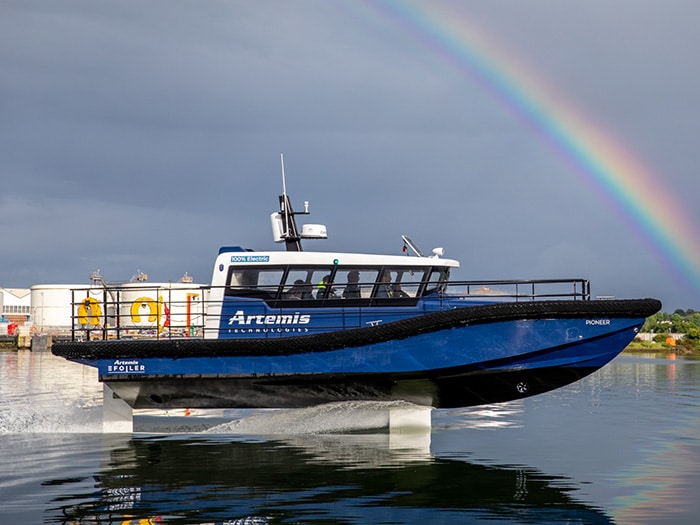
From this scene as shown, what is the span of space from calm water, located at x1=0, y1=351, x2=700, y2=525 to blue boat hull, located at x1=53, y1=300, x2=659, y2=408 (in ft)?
2.50

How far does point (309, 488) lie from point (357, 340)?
294 cm

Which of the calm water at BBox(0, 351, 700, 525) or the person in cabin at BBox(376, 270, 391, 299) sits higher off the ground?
the person in cabin at BBox(376, 270, 391, 299)

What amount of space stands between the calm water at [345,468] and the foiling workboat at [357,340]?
801 mm

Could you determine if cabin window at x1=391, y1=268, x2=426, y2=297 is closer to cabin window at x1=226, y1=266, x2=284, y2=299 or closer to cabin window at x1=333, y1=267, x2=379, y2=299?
cabin window at x1=333, y1=267, x2=379, y2=299

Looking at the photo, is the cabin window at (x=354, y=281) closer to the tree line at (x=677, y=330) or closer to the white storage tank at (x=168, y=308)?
the white storage tank at (x=168, y=308)

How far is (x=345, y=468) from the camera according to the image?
32.9 feet

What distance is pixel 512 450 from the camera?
38.7 feet

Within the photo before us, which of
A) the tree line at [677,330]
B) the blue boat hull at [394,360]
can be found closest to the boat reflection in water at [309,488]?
the blue boat hull at [394,360]

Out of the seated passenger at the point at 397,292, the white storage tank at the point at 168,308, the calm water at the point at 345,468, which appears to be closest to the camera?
the calm water at the point at 345,468

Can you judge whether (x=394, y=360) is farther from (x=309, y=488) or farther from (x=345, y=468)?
(x=309, y=488)

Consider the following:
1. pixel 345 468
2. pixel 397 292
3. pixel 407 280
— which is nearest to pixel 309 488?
pixel 345 468

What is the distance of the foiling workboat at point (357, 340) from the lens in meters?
11.2

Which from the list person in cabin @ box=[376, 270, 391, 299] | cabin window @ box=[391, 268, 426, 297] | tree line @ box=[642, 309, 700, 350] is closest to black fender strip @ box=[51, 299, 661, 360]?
person in cabin @ box=[376, 270, 391, 299]

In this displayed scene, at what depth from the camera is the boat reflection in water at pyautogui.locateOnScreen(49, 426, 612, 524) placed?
778cm
